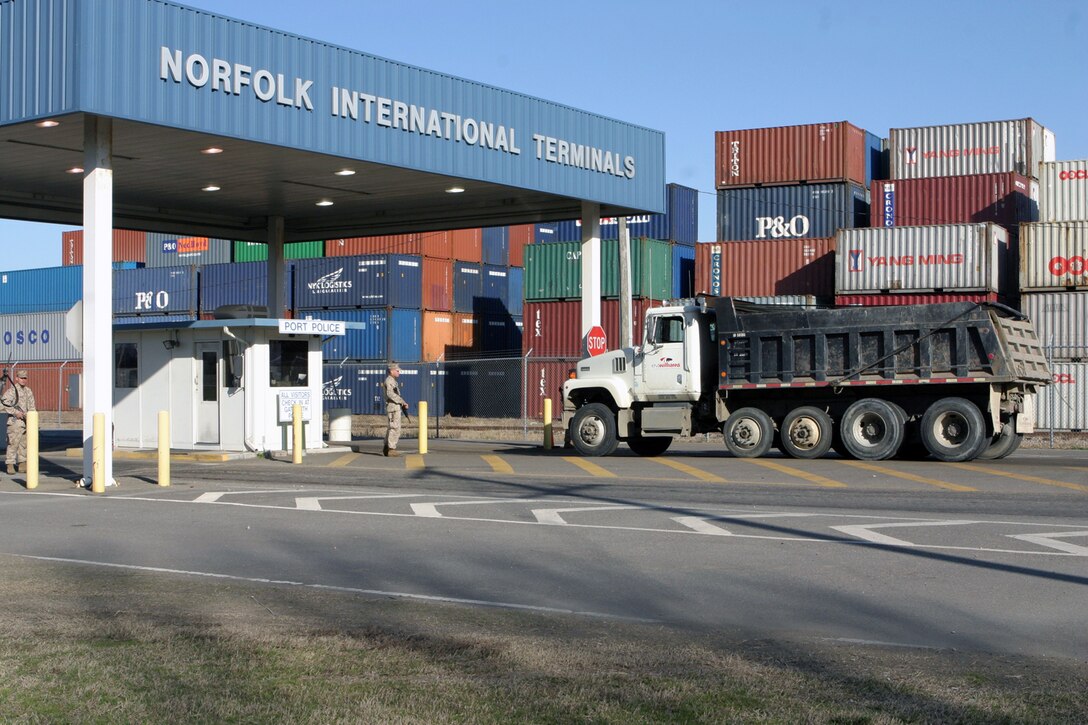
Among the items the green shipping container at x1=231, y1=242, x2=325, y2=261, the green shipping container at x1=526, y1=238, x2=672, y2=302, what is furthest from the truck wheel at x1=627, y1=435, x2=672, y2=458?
the green shipping container at x1=231, y1=242, x2=325, y2=261

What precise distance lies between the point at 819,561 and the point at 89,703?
6.46 meters

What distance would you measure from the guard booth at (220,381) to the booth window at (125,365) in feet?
0.06

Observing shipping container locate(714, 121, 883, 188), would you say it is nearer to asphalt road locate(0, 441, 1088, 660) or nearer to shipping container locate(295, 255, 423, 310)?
shipping container locate(295, 255, 423, 310)

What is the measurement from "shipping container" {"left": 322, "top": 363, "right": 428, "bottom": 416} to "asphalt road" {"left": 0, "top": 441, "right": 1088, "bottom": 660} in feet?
69.1

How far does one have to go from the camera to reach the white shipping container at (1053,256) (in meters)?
32.5

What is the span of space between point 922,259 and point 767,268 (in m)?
6.01

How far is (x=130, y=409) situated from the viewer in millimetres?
25016

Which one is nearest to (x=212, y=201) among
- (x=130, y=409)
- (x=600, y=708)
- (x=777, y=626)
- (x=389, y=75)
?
(x=130, y=409)

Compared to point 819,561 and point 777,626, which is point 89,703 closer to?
point 777,626

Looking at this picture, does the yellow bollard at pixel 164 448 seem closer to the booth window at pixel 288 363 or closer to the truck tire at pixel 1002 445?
the booth window at pixel 288 363

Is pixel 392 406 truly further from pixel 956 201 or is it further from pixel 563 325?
pixel 956 201

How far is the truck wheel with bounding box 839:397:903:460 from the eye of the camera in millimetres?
20562

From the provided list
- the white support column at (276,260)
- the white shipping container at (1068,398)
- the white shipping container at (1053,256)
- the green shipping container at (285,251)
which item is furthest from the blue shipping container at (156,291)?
the white shipping container at (1068,398)

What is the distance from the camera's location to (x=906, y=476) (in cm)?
1809
